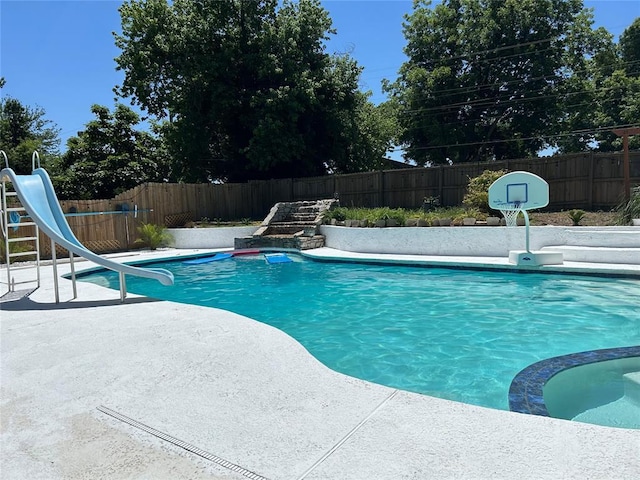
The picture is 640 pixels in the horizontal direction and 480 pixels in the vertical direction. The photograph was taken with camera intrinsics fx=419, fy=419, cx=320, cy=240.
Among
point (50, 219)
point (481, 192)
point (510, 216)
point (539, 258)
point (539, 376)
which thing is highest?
point (481, 192)

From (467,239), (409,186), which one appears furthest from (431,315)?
(409,186)

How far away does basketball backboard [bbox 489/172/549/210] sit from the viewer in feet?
32.1

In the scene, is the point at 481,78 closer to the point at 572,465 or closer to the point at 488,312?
the point at 488,312

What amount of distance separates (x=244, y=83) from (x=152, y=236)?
31.7ft

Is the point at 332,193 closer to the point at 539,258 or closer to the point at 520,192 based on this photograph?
the point at 520,192

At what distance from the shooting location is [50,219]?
6.48 m

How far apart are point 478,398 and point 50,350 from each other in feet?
13.4

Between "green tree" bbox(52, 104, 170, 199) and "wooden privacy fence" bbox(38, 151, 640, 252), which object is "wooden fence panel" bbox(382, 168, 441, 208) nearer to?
"wooden privacy fence" bbox(38, 151, 640, 252)

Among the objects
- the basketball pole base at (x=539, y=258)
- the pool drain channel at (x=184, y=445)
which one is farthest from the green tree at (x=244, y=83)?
the pool drain channel at (x=184, y=445)

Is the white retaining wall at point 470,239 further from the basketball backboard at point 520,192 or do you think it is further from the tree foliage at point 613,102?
the tree foliage at point 613,102

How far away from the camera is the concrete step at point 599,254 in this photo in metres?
9.19

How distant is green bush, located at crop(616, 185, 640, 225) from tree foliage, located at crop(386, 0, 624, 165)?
1407cm

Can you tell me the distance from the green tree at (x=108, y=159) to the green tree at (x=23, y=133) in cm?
192

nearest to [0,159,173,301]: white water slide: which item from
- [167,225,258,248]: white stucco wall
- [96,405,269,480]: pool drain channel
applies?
[96,405,269,480]: pool drain channel
